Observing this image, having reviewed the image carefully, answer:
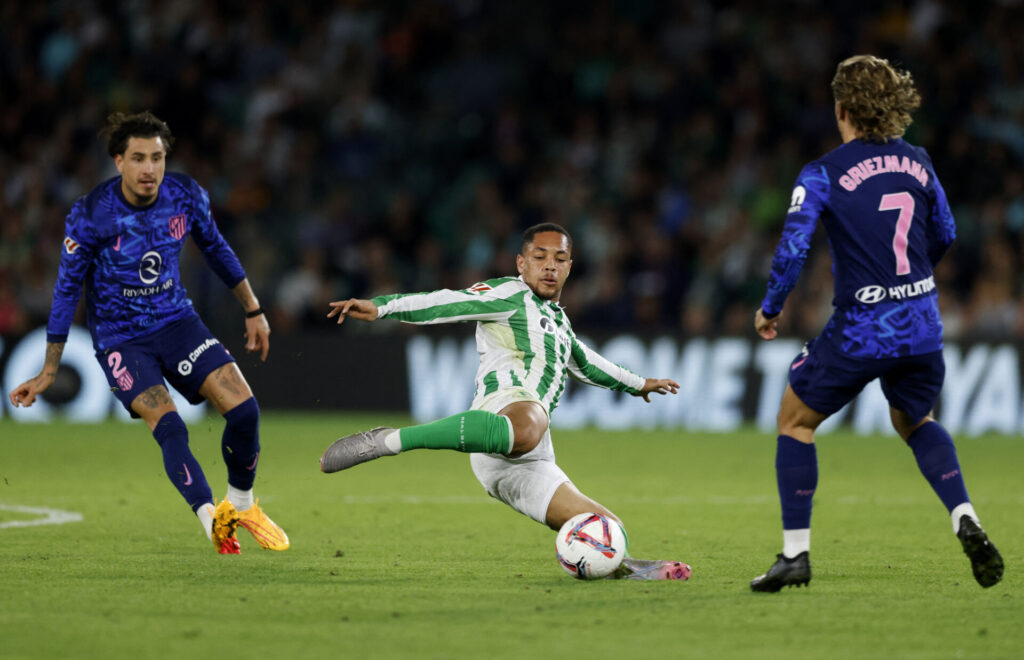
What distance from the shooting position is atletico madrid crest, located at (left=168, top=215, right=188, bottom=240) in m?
7.22

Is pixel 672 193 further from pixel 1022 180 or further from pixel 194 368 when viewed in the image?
pixel 194 368

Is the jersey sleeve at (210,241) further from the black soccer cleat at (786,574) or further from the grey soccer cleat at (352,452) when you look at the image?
the black soccer cleat at (786,574)

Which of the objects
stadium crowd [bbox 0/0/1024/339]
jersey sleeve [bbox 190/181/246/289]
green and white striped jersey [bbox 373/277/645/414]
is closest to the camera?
green and white striped jersey [bbox 373/277/645/414]

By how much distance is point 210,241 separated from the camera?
7.42 meters

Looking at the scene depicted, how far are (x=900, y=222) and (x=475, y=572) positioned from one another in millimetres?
2340

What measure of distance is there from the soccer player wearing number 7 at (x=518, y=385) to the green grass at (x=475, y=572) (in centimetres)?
39

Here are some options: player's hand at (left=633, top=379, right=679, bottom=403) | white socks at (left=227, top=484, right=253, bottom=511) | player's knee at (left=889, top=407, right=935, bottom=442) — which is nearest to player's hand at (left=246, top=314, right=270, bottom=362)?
white socks at (left=227, top=484, right=253, bottom=511)

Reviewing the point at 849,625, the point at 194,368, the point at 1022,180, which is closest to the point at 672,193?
the point at 1022,180

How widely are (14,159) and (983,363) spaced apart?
12.2 metres

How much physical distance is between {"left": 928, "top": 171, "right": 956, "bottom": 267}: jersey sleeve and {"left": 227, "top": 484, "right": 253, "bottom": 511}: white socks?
3.60 meters

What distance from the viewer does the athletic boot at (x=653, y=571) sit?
614 centimetres

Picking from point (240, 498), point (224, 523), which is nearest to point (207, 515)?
point (224, 523)

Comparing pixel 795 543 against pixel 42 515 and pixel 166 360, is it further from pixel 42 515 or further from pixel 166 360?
pixel 42 515

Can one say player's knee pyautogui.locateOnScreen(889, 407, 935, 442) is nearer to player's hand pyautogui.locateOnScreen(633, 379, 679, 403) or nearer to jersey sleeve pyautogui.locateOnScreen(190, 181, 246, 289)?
player's hand pyautogui.locateOnScreen(633, 379, 679, 403)
